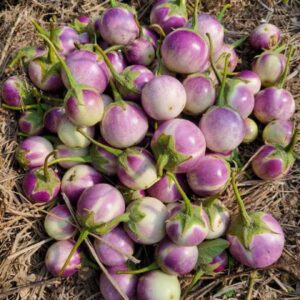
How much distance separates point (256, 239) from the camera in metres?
1.02

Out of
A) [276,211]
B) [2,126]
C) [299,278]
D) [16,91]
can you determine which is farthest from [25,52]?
[299,278]

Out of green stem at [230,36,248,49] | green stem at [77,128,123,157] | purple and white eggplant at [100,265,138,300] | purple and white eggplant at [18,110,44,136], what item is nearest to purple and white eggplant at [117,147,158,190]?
green stem at [77,128,123,157]

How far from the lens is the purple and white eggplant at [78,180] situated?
1135mm

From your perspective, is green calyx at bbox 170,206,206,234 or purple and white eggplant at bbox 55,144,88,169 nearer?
green calyx at bbox 170,206,206,234

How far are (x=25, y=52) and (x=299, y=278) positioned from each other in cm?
104

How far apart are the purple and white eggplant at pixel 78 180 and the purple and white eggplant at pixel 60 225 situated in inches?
2.0

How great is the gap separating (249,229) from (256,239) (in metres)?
0.03

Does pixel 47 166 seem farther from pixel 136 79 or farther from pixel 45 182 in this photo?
pixel 136 79

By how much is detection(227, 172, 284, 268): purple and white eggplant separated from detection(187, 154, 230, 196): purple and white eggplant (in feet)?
0.26

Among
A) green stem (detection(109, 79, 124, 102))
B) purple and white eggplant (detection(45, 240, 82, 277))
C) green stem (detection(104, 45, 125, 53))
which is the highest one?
green stem (detection(104, 45, 125, 53))

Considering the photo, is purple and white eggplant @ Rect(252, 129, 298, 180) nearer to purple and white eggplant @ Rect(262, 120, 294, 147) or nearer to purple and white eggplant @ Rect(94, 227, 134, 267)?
purple and white eggplant @ Rect(262, 120, 294, 147)

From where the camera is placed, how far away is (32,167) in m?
1.20

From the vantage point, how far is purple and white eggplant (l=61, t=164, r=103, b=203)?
113 cm

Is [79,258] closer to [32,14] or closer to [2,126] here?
[2,126]
